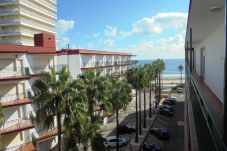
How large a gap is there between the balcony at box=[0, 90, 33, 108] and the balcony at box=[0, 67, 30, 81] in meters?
1.69

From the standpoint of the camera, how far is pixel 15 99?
77.3 feet

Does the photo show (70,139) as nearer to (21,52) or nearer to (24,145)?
(24,145)

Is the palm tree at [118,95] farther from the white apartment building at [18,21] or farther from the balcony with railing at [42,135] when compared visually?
the white apartment building at [18,21]

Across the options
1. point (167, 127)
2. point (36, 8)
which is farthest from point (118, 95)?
point (36, 8)

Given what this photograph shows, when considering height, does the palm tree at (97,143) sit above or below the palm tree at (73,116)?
below

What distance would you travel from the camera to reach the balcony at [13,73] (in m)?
22.5

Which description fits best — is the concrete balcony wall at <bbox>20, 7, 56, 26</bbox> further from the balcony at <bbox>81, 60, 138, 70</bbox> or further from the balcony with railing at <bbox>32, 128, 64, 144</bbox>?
the balcony with railing at <bbox>32, 128, 64, 144</bbox>

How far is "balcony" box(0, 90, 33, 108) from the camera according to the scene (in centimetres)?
2248

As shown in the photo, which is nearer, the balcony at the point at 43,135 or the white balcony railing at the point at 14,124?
the white balcony railing at the point at 14,124

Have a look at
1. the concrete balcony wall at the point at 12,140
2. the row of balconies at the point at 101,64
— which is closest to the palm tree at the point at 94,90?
the concrete balcony wall at the point at 12,140

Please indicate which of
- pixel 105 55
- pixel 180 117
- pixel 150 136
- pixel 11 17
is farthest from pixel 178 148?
pixel 11 17

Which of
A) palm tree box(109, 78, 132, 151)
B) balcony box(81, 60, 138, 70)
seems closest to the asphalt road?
palm tree box(109, 78, 132, 151)

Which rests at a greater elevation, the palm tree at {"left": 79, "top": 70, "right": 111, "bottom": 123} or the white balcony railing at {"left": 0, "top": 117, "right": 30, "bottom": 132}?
the palm tree at {"left": 79, "top": 70, "right": 111, "bottom": 123}

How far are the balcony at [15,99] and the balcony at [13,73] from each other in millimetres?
1689
